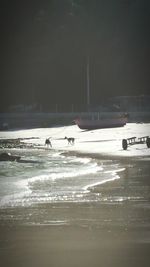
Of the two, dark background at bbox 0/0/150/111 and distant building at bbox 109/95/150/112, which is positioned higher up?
dark background at bbox 0/0/150/111

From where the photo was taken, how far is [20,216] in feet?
46.4

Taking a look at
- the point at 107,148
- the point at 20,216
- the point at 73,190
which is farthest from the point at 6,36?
the point at 20,216

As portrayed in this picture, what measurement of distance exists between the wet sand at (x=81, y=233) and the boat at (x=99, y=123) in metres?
40.9

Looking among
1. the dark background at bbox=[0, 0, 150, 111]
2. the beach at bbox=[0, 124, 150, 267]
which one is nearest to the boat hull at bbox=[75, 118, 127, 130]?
the dark background at bbox=[0, 0, 150, 111]

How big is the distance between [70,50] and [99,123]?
12.9 metres

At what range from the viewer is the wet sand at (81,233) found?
33.6ft

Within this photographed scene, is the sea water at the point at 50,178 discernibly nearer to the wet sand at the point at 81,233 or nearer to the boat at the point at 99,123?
the wet sand at the point at 81,233

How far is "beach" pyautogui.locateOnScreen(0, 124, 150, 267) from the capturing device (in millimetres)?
10273

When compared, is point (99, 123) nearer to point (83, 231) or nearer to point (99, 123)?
point (99, 123)

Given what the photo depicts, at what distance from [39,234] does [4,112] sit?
5990 cm

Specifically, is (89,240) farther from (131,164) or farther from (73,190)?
(131,164)

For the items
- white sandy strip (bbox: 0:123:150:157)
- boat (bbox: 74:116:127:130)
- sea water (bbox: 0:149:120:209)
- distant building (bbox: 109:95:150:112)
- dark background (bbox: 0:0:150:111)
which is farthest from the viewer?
distant building (bbox: 109:95:150:112)

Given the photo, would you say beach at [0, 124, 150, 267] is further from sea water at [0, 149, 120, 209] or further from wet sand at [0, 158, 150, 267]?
sea water at [0, 149, 120, 209]

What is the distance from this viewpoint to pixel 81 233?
1230 cm
